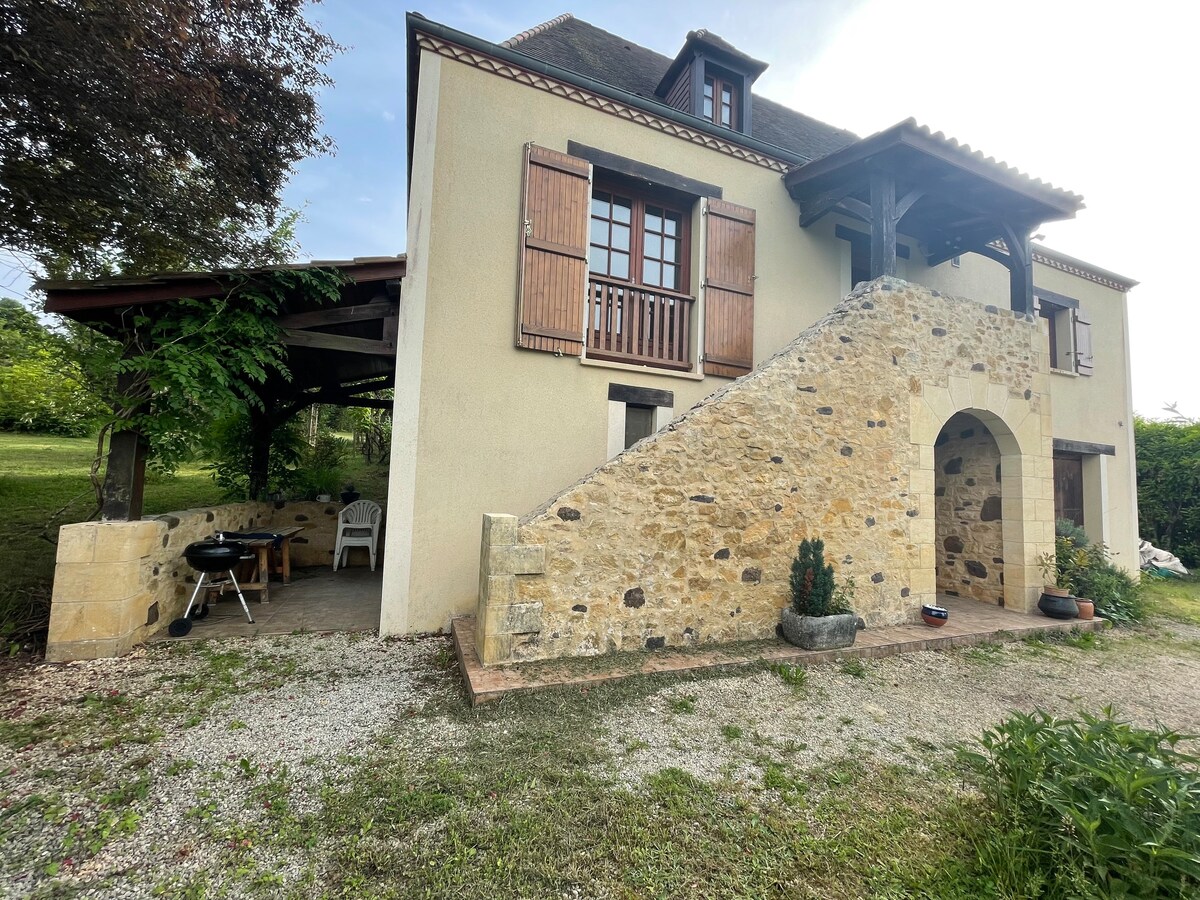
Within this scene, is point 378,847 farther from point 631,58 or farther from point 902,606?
point 631,58

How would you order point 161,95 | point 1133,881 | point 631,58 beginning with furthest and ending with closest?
1. point 631,58
2. point 161,95
3. point 1133,881

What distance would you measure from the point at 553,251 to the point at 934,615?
5351 millimetres

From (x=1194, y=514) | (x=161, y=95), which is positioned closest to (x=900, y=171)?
(x=161, y=95)

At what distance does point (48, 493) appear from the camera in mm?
6566

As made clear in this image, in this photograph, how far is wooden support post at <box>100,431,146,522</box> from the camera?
3.75 meters

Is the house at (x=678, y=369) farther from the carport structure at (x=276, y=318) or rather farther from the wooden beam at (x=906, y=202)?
the carport structure at (x=276, y=318)

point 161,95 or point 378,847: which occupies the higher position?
point 161,95

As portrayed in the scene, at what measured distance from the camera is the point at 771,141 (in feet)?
24.3

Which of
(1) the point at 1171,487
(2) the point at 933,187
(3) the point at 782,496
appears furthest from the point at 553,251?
(1) the point at 1171,487

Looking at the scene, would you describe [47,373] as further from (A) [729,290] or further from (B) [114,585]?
(A) [729,290]

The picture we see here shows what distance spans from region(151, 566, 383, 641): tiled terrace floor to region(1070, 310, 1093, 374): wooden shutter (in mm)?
12103

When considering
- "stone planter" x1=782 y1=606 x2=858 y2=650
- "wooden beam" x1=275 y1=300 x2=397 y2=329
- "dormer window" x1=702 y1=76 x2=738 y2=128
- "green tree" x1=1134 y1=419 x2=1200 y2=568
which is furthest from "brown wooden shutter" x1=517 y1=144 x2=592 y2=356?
"green tree" x1=1134 y1=419 x2=1200 y2=568

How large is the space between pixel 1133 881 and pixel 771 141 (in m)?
8.65

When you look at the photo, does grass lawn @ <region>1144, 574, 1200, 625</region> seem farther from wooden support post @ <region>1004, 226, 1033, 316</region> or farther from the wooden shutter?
wooden support post @ <region>1004, 226, 1033, 316</region>
